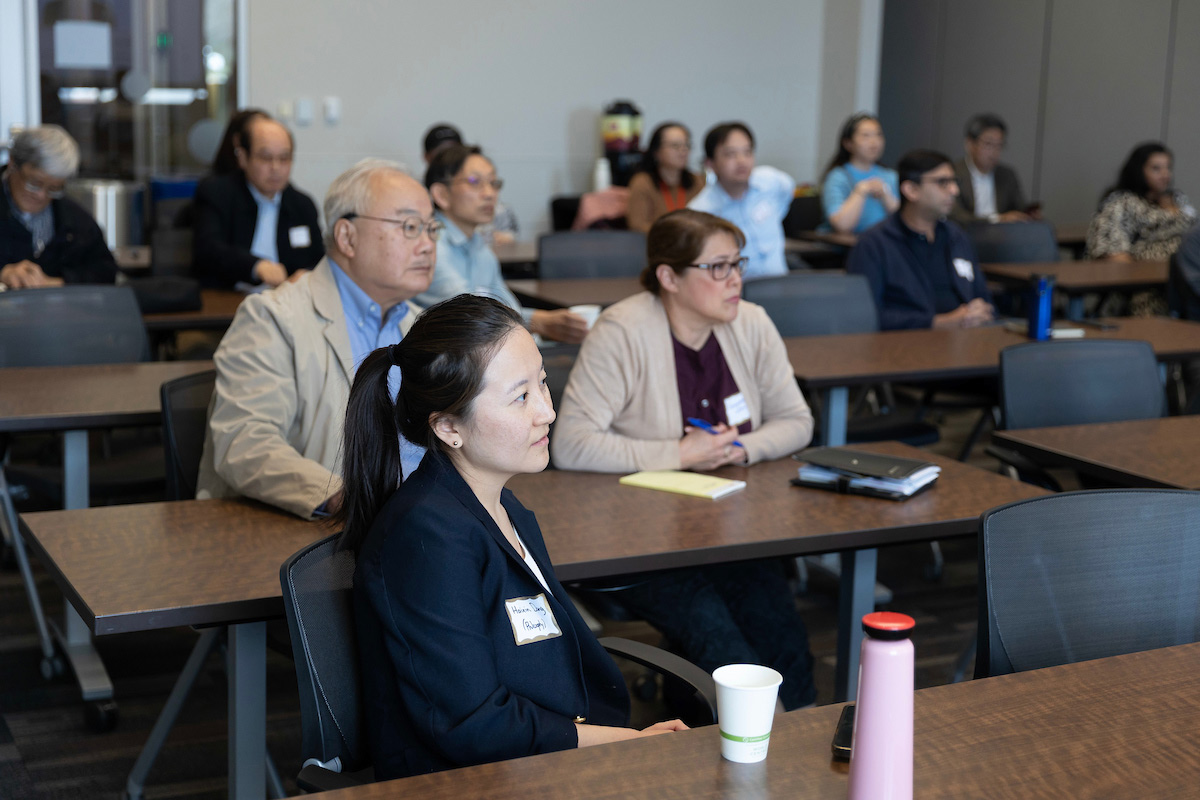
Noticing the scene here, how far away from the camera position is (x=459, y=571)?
1.50m

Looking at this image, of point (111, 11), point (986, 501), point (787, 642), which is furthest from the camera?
point (111, 11)

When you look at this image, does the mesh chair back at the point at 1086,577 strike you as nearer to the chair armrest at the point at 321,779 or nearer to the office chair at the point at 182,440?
the chair armrest at the point at 321,779

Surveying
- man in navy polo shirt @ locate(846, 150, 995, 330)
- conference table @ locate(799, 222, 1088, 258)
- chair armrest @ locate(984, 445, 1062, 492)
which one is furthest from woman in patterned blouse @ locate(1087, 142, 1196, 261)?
chair armrest @ locate(984, 445, 1062, 492)

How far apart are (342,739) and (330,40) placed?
7.05 meters

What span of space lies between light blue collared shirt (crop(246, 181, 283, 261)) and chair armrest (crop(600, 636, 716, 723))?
132 inches

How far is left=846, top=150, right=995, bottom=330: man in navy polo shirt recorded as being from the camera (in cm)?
438

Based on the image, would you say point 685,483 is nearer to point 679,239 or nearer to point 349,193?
point 679,239

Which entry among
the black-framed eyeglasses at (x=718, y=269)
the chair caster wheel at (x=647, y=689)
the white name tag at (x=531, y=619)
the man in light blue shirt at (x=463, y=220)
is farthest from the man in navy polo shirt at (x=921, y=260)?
the white name tag at (x=531, y=619)

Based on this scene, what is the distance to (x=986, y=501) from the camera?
229 centimetres

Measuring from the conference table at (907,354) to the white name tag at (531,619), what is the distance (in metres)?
1.81

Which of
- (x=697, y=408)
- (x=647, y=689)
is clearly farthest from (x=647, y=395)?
(x=647, y=689)

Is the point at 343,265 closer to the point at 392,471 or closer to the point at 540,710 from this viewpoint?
the point at 392,471

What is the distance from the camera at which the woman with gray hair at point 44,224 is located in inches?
167

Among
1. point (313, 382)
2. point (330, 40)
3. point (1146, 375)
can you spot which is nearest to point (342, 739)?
point (313, 382)
